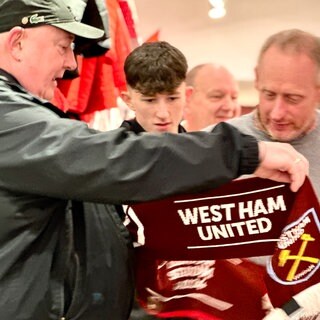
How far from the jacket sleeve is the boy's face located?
29.4 inches

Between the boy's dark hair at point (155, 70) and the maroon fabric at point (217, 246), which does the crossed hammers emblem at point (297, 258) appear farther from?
the boy's dark hair at point (155, 70)

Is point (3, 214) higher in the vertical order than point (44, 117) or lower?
lower

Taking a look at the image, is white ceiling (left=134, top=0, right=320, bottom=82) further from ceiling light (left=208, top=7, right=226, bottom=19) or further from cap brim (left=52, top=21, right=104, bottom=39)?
cap brim (left=52, top=21, right=104, bottom=39)

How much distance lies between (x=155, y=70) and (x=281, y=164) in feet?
2.71

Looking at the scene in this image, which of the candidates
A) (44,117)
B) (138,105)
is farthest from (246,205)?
(138,105)

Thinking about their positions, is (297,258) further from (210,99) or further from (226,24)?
(226,24)

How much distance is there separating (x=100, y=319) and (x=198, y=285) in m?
0.21

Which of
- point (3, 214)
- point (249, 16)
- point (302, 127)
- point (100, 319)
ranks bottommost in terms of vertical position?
point (249, 16)

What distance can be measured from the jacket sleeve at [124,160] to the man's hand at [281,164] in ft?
0.09

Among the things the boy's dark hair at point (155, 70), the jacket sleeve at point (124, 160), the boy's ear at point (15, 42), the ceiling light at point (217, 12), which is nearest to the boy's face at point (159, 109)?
the boy's dark hair at point (155, 70)

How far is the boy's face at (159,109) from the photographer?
1.83 meters

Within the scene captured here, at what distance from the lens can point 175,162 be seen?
1046 millimetres

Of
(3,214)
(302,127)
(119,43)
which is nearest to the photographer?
(3,214)

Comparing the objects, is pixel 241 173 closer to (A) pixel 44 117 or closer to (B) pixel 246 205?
(B) pixel 246 205
